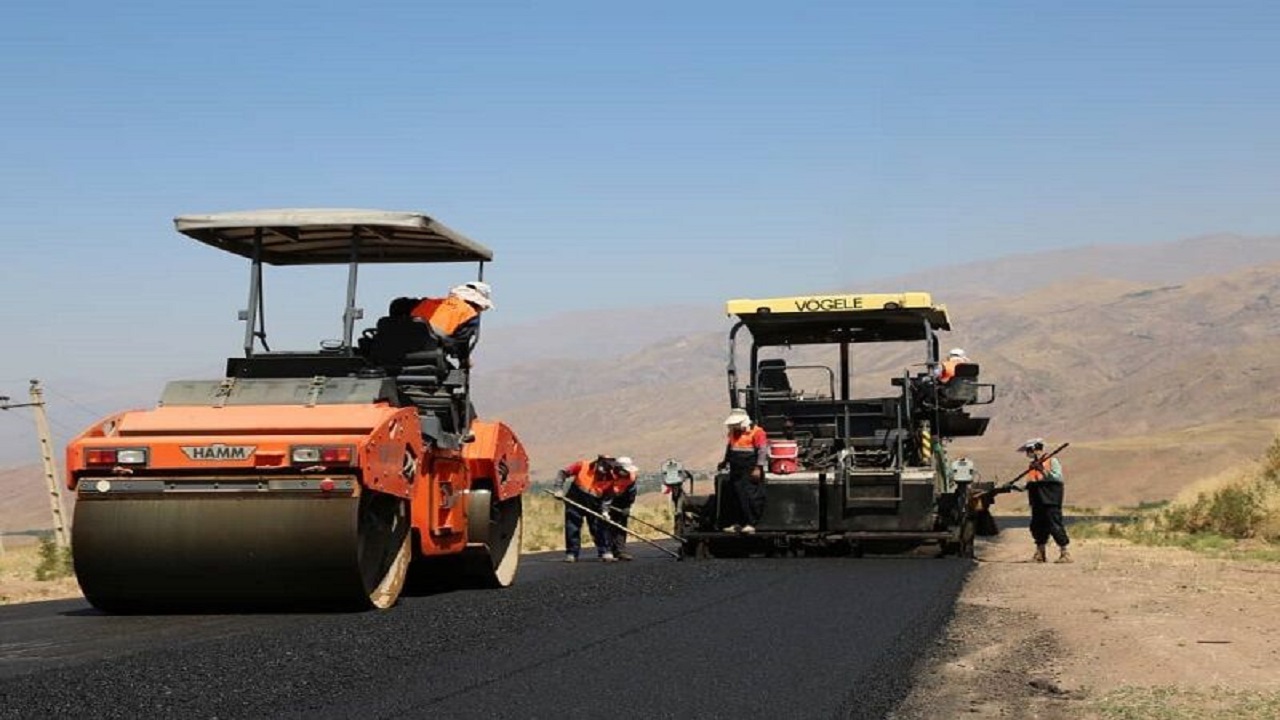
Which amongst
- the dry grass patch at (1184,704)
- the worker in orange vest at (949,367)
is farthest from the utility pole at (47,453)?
the dry grass patch at (1184,704)

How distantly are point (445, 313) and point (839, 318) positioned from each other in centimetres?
717

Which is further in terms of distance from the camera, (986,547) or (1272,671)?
(986,547)

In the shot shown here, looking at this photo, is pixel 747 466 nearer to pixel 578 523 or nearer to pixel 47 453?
pixel 578 523

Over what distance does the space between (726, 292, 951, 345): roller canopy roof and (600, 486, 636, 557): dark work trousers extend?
222 cm

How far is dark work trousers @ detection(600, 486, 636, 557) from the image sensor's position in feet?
58.0

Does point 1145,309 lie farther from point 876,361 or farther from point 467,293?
point 467,293

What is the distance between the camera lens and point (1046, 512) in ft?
54.8

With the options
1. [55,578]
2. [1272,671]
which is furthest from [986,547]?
[1272,671]

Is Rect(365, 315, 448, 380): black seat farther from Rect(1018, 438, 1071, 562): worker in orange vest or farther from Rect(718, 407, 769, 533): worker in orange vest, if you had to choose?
Rect(1018, 438, 1071, 562): worker in orange vest

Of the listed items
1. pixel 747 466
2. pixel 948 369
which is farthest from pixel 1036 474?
pixel 747 466

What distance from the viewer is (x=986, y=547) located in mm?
20641

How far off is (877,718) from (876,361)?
4778 inches

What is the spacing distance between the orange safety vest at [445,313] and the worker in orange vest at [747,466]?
556 centimetres

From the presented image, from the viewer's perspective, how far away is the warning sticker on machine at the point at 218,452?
8.89 m
